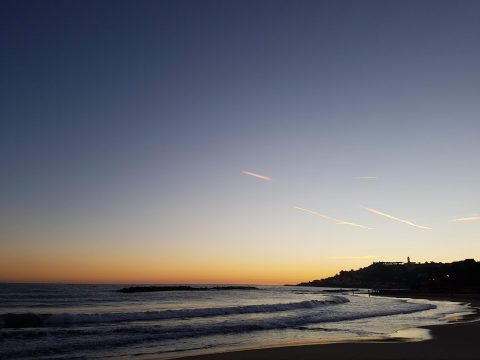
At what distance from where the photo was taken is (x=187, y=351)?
57.6ft

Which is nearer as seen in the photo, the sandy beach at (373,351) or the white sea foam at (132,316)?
the sandy beach at (373,351)

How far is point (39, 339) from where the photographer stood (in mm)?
21578

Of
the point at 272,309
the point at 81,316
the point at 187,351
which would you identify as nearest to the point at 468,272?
the point at 272,309

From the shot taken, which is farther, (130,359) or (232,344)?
(232,344)

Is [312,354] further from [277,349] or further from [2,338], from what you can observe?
[2,338]

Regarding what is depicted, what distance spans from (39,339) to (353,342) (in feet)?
50.0

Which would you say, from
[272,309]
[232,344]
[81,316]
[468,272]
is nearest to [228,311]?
[272,309]

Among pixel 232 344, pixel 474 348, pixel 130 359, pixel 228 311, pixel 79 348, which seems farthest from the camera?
pixel 228 311

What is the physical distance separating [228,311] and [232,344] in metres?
21.3

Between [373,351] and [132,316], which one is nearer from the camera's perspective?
[373,351]

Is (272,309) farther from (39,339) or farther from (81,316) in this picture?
(39,339)

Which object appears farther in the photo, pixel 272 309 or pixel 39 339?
pixel 272 309

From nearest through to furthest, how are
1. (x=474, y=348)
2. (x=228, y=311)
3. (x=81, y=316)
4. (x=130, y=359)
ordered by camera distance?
(x=130, y=359) < (x=474, y=348) < (x=81, y=316) < (x=228, y=311)

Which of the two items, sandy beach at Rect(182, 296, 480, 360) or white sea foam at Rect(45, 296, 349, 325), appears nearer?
sandy beach at Rect(182, 296, 480, 360)
